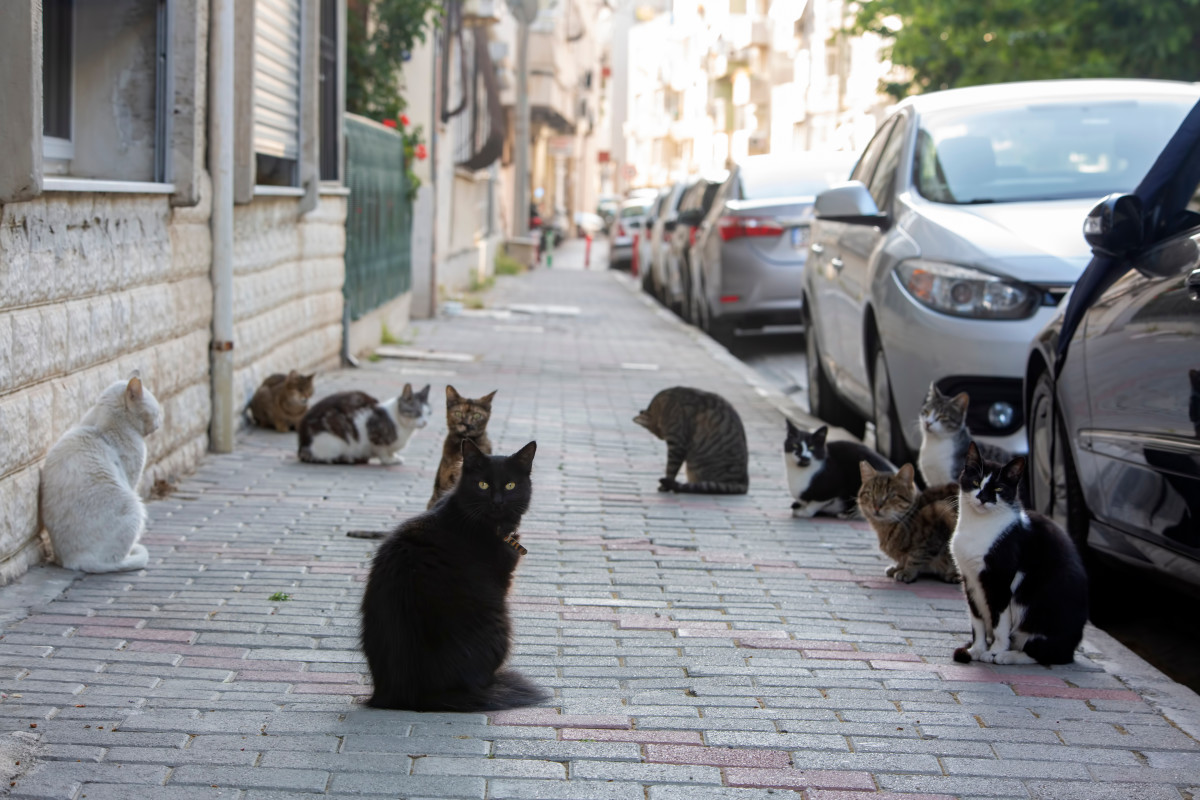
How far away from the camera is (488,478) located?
430cm

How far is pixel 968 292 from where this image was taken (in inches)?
270

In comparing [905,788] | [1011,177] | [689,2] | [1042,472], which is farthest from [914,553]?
[689,2]

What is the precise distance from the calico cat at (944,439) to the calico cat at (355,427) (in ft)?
10.2

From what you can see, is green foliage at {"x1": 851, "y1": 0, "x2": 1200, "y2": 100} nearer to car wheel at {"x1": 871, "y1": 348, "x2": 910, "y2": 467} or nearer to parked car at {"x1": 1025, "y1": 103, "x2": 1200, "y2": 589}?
car wheel at {"x1": 871, "y1": 348, "x2": 910, "y2": 467}

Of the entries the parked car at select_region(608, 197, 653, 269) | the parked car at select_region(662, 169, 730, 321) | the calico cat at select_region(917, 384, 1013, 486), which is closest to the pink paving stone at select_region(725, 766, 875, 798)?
the calico cat at select_region(917, 384, 1013, 486)

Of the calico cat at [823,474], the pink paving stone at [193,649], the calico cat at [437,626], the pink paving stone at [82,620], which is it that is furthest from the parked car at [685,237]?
the calico cat at [437,626]

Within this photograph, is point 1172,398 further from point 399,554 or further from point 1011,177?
point 1011,177

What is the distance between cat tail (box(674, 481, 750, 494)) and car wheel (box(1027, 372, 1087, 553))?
1813 mm

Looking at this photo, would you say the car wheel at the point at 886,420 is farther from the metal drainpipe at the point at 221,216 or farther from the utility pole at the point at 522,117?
the utility pole at the point at 522,117

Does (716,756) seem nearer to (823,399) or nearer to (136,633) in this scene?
(136,633)

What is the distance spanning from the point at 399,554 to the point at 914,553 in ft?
8.51

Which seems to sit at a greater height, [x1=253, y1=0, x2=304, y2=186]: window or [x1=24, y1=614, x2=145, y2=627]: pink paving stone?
[x1=253, y1=0, x2=304, y2=186]: window

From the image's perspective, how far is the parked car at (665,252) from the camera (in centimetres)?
2300

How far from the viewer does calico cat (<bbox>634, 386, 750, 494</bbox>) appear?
7.41 m
